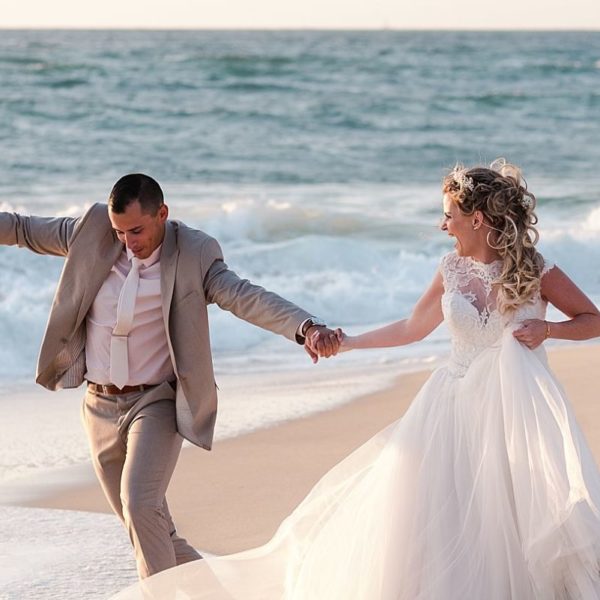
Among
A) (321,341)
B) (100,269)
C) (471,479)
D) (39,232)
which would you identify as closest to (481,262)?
(321,341)

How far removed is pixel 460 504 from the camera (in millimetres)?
4148

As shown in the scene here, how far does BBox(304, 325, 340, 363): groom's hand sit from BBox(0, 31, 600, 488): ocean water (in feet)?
8.48

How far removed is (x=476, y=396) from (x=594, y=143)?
84.3 feet

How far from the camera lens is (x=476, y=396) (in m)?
4.32

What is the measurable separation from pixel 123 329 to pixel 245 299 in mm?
419

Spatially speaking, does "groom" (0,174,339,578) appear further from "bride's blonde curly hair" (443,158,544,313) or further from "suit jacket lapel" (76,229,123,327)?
"bride's blonde curly hair" (443,158,544,313)

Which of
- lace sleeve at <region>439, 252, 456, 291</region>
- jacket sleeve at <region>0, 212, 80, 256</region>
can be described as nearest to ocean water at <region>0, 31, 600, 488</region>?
jacket sleeve at <region>0, 212, 80, 256</region>

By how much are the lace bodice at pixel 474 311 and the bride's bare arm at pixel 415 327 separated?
4.0 inches

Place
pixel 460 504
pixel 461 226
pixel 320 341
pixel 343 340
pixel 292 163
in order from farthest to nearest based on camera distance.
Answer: pixel 292 163, pixel 343 340, pixel 320 341, pixel 461 226, pixel 460 504

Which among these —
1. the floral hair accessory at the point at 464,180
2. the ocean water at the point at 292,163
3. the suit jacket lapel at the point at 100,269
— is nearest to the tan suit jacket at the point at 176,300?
the suit jacket lapel at the point at 100,269

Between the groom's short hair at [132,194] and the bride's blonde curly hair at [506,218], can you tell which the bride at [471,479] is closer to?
the bride's blonde curly hair at [506,218]

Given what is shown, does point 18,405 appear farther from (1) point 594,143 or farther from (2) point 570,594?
(1) point 594,143

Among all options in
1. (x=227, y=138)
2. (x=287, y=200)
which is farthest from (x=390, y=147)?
(x=287, y=200)

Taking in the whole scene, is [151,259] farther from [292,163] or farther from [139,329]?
[292,163]
